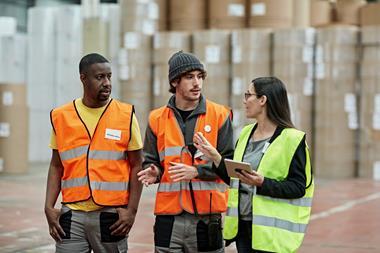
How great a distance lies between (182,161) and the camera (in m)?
3.71

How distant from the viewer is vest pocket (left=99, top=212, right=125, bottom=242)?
3.76 metres

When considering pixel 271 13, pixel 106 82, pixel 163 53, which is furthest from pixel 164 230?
pixel 163 53

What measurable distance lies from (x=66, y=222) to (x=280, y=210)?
1.12 m

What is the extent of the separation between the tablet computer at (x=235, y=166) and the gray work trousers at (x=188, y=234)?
332 mm

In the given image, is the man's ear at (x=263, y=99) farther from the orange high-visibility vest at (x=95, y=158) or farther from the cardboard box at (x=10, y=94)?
the cardboard box at (x=10, y=94)

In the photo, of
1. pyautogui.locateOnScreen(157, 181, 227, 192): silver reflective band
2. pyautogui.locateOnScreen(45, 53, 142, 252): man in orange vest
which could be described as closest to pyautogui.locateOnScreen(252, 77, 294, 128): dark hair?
pyautogui.locateOnScreen(157, 181, 227, 192): silver reflective band

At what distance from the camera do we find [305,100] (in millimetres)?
13688

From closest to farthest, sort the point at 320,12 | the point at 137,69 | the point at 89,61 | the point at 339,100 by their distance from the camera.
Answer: the point at 89,61
the point at 339,100
the point at 137,69
the point at 320,12

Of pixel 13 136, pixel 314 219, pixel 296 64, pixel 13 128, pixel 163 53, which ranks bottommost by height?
pixel 314 219

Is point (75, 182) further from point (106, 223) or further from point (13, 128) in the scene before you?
point (13, 128)

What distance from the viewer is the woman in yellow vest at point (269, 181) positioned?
11.7ft

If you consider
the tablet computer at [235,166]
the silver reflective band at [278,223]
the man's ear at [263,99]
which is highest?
the man's ear at [263,99]

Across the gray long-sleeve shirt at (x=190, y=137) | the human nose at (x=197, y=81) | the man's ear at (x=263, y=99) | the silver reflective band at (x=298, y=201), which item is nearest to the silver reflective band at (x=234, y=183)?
the gray long-sleeve shirt at (x=190, y=137)

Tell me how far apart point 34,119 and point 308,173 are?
13250mm
